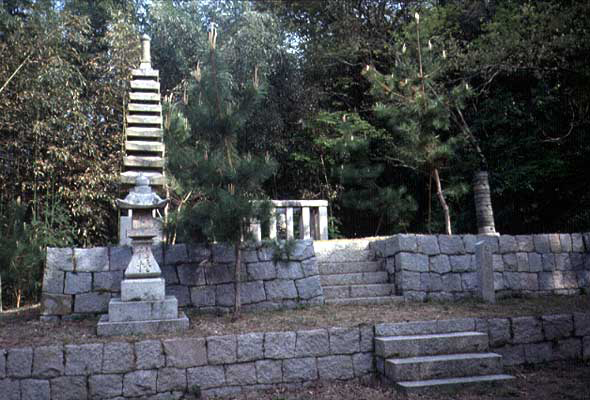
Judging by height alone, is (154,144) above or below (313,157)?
below

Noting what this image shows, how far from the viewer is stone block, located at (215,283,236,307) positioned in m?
Answer: 6.13

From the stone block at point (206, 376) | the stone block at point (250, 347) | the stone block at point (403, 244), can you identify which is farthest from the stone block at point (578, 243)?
the stone block at point (206, 376)

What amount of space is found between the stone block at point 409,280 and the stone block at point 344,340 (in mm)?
1679

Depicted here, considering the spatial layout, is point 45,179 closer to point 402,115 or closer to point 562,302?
point 402,115

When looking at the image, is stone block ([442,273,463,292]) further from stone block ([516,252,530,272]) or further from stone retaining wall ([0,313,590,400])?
stone retaining wall ([0,313,590,400])

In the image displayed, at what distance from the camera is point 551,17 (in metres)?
9.27

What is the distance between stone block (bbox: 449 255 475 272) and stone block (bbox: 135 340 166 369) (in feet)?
12.8

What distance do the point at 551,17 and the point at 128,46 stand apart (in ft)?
24.5

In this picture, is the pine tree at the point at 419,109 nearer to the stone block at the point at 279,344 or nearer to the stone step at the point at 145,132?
the stone step at the point at 145,132

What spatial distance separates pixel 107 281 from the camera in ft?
19.3

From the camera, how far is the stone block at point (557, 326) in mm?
5594

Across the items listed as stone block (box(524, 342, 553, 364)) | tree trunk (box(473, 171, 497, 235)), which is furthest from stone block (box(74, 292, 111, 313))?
tree trunk (box(473, 171, 497, 235))

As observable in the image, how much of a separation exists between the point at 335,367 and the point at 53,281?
3012mm

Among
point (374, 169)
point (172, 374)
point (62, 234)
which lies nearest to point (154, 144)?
point (62, 234)
